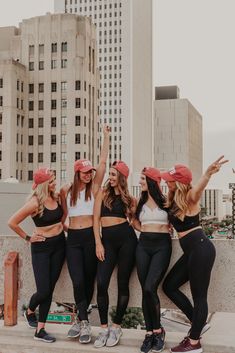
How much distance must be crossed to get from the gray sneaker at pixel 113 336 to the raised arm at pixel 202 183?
1757mm

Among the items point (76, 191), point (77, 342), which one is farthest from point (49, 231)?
point (77, 342)

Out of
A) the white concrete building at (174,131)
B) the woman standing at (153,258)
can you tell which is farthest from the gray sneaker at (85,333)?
the white concrete building at (174,131)

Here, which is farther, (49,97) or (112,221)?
(49,97)

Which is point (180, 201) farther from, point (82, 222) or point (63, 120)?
point (63, 120)

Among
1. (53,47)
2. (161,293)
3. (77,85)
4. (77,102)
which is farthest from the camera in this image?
(53,47)

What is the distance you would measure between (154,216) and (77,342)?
177cm

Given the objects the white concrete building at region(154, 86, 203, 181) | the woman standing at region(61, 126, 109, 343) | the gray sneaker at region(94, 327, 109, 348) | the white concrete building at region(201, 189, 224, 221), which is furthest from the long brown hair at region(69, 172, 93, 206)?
the white concrete building at region(201, 189, 224, 221)

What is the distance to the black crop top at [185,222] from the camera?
4.96 meters

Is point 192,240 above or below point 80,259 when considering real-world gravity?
above

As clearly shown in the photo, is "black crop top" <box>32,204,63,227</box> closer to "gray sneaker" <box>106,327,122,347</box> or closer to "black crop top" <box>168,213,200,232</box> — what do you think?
"black crop top" <box>168,213,200,232</box>

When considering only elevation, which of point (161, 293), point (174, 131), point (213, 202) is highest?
point (174, 131)

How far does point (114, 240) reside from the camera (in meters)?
5.24

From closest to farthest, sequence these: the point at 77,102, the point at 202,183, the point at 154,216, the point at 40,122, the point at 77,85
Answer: the point at 202,183
the point at 154,216
the point at 77,102
the point at 77,85
the point at 40,122

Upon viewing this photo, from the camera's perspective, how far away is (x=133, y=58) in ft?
422
